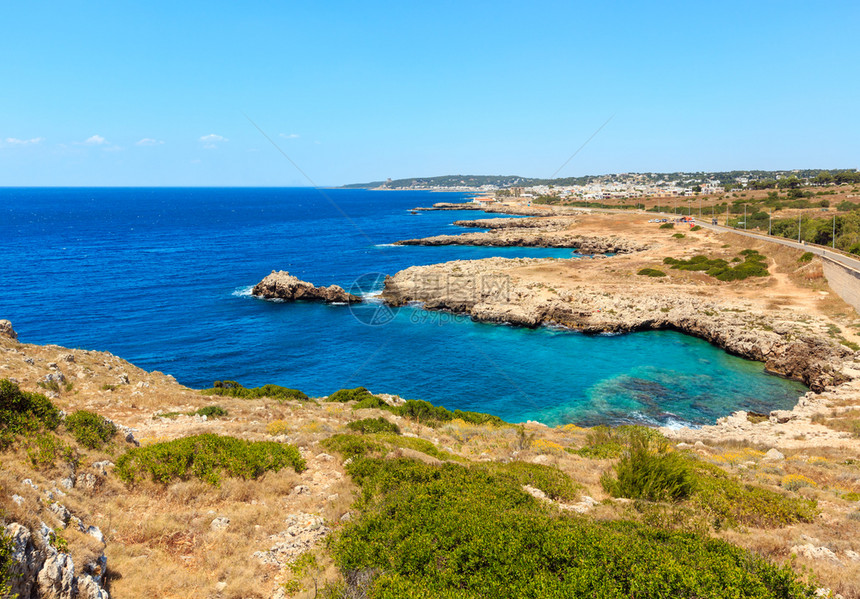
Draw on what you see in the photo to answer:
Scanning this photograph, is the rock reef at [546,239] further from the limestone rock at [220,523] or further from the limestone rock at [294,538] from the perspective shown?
the limestone rock at [220,523]

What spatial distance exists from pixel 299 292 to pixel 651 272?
40.4 meters

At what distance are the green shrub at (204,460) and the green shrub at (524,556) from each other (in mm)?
3100

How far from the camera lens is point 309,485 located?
10.5m

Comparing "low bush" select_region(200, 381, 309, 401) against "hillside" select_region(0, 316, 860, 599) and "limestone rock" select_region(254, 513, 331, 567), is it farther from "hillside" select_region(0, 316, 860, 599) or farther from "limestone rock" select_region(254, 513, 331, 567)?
"limestone rock" select_region(254, 513, 331, 567)

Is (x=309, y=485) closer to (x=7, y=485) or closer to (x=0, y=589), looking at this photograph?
(x=7, y=485)

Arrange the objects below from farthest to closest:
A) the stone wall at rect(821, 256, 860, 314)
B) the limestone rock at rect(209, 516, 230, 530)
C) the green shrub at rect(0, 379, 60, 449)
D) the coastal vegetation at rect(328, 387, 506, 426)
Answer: the stone wall at rect(821, 256, 860, 314) < the coastal vegetation at rect(328, 387, 506, 426) < the green shrub at rect(0, 379, 60, 449) < the limestone rock at rect(209, 516, 230, 530)

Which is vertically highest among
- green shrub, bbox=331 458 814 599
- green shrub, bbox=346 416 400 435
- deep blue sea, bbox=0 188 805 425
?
green shrub, bbox=331 458 814 599

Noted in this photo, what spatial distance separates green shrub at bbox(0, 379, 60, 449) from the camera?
29.9 ft

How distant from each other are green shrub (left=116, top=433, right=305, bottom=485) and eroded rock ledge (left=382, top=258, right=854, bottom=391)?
3060 cm

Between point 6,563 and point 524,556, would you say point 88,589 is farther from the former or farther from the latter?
point 524,556

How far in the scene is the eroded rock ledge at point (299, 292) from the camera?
50219mm

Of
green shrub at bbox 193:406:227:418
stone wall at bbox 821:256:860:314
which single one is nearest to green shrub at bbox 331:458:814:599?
green shrub at bbox 193:406:227:418

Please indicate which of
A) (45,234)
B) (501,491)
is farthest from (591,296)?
(45,234)

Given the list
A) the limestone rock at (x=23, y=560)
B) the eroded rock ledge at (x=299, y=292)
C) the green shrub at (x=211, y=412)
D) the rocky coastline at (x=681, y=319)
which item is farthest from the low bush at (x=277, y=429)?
the eroded rock ledge at (x=299, y=292)
